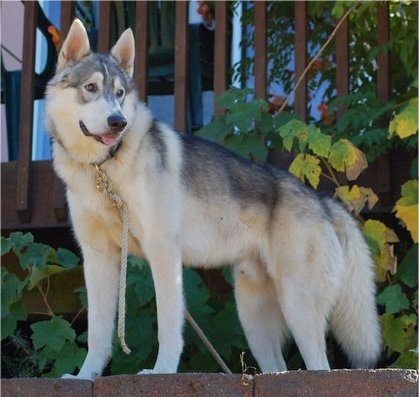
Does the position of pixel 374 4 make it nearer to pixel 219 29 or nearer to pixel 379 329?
pixel 219 29

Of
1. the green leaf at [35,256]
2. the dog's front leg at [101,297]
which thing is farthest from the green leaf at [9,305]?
the dog's front leg at [101,297]

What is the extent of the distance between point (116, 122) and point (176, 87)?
98.6 inches

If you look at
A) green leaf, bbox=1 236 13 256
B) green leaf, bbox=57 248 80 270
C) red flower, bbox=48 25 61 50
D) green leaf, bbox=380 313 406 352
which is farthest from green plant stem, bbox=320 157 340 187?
red flower, bbox=48 25 61 50

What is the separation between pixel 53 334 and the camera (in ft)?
20.1

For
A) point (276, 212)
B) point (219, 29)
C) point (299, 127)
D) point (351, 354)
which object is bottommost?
point (351, 354)

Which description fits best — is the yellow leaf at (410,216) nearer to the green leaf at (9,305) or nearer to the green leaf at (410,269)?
the green leaf at (410,269)

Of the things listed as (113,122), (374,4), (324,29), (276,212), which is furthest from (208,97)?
(113,122)

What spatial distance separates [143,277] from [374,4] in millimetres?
2730

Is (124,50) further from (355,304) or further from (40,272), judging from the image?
(355,304)

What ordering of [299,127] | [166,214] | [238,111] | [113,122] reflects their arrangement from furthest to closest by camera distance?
[238,111] < [299,127] < [166,214] < [113,122]

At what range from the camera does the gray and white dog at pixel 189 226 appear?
5.03m

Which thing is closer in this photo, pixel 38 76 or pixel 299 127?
pixel 299 127

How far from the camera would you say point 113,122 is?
4.81m

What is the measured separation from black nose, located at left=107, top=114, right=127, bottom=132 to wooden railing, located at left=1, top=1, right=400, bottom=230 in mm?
2364
